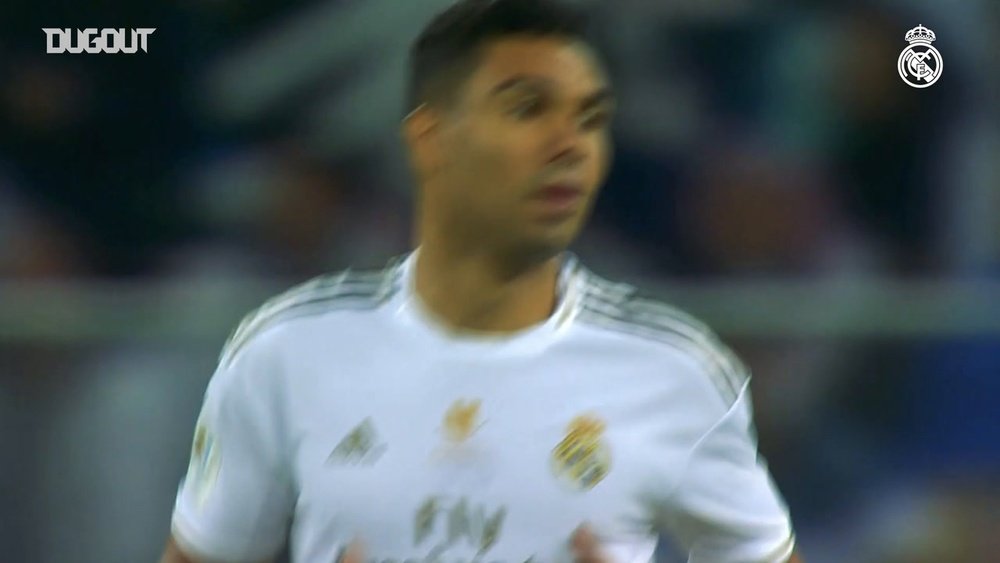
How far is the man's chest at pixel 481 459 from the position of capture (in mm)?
1211

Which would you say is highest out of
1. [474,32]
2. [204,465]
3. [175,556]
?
[474,32]

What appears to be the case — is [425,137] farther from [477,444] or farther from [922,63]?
[922,63]

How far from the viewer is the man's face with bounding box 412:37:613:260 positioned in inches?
47.7

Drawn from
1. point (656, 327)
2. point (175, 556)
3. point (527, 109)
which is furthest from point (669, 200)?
point (175, 556)

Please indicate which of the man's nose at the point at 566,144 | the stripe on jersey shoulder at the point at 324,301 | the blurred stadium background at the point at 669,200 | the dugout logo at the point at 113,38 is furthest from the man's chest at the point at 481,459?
the dugout logo at the point at 113,38

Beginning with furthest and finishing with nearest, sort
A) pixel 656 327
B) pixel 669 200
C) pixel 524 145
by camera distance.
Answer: pixel 669 200
pixel 656 327
pixel 524 145

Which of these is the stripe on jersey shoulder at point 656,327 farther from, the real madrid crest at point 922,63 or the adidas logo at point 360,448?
the real madrid crest at point 922,63

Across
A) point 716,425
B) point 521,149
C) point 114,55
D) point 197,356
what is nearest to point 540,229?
point 521,149

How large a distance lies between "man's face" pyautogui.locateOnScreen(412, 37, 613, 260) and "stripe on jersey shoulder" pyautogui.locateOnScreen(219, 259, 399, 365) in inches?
5.4

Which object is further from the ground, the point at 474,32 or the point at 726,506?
the point at 474,32

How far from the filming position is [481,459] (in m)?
1.24

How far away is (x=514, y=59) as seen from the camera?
1.22m

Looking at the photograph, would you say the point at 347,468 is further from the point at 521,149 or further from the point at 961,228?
the point at 961,228

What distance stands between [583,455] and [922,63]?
704 millimetres
